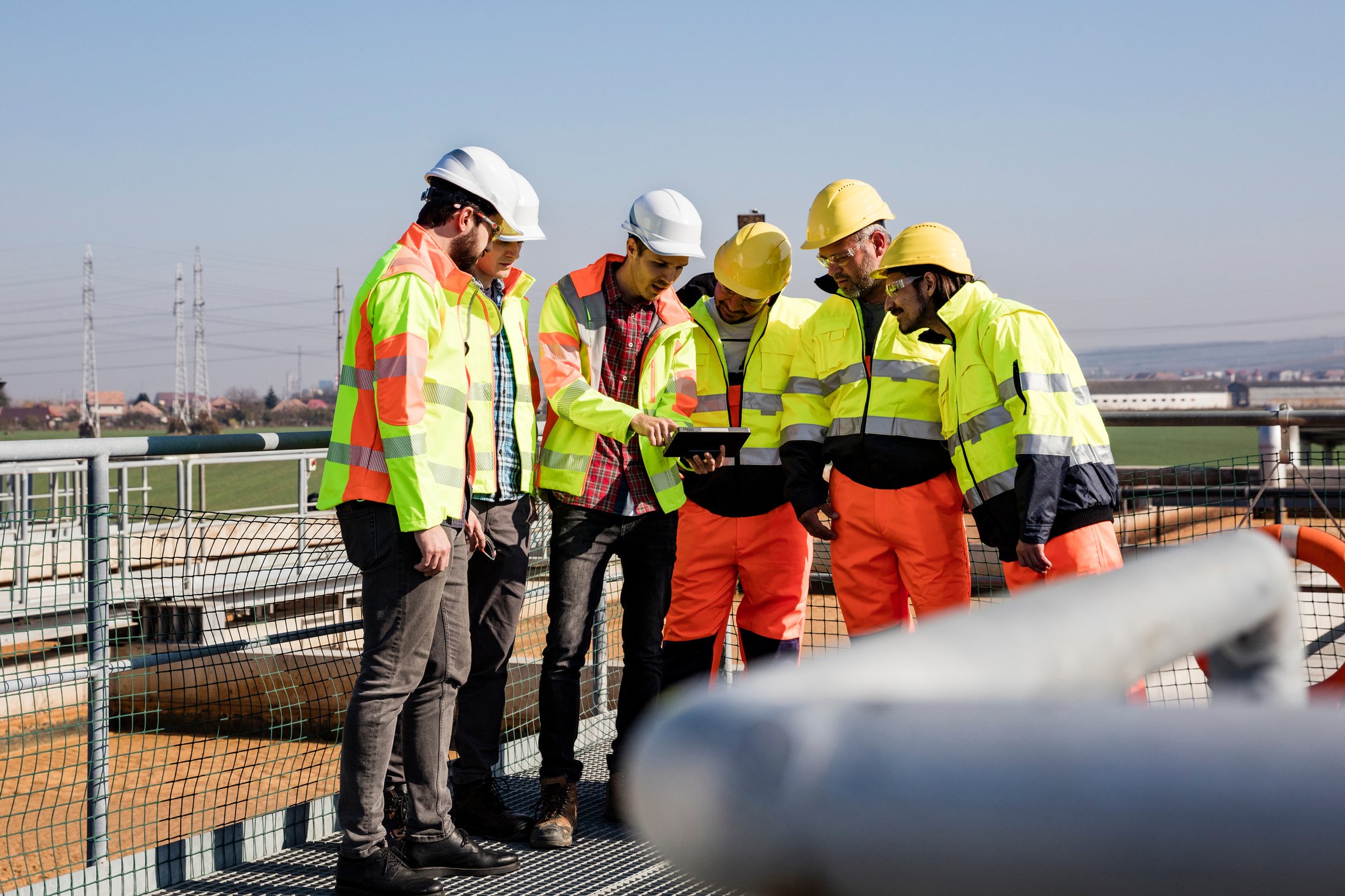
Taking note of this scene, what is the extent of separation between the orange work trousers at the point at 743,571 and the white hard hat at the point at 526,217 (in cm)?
112

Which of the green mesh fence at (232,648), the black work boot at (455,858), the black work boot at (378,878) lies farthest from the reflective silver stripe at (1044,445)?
the black work boot at (378,878)

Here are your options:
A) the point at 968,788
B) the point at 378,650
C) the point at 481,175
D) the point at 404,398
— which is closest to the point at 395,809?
the point at 378,650

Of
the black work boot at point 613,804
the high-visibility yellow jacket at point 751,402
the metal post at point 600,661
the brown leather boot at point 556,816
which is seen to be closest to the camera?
the brown leather boot at point 556,816

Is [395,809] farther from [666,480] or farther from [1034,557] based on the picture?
[1034,557]

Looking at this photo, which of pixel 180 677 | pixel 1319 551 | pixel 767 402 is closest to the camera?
pixel 1319 551

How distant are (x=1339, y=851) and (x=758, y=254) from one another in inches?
149

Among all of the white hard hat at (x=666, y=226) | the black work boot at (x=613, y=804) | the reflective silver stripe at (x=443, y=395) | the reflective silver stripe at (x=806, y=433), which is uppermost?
the white hard hat at (x=666, y=226)

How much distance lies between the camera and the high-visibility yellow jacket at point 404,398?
117 inches

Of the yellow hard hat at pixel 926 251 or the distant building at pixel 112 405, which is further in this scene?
the distant building at pixel 112 405

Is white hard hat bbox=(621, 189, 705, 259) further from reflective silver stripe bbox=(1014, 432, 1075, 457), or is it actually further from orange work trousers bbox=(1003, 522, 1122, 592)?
orange work trousers bbox=(1003, 522, 1122, 592)

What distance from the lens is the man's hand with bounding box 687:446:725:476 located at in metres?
3.86

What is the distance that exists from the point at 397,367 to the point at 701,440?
3.70 ft

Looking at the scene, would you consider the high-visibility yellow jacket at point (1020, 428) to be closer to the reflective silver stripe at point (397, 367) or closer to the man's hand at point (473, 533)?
the man's hand at point (473, 533)

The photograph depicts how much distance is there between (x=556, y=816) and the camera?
373cm
